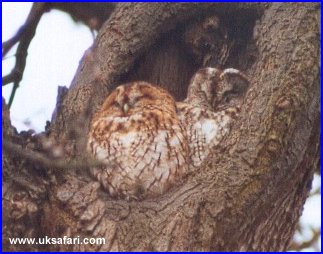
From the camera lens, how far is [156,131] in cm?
301

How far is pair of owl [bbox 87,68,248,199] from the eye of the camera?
2885 mm

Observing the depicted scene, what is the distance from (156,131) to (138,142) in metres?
0.09

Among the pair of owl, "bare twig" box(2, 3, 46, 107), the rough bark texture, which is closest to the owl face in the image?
the pair of owl

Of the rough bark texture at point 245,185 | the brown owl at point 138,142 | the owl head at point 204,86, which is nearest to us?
the rough bark texture at point 245,185

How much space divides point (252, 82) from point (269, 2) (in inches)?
20.2

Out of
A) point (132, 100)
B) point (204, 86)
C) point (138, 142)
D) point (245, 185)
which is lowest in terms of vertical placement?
point (245, 185)

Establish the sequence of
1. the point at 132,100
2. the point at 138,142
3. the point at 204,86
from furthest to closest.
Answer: the point at 204,86, the point at 132,100, the point at 138,142

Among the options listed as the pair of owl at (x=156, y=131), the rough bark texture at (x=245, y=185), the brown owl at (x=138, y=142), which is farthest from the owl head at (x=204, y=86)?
the rough bark texture at (x=245, y=185)

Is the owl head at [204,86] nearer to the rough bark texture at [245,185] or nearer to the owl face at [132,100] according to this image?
the owl face at [132,100]

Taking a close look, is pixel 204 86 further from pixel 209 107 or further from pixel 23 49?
pixel 23 49

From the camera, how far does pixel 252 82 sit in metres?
2.49

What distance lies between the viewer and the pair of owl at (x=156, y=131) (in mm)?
2885

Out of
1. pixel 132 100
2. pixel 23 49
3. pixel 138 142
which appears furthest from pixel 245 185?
pixel 23 49

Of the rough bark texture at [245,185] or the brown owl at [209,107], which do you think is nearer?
the rough bark texture at [245,185]
